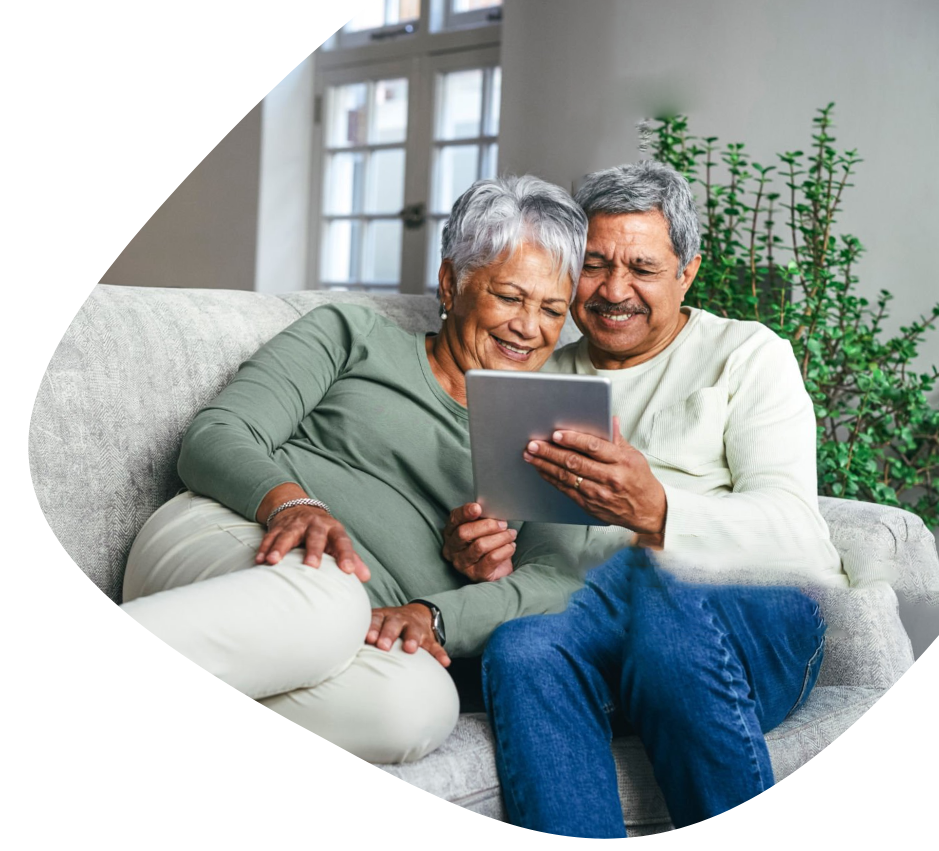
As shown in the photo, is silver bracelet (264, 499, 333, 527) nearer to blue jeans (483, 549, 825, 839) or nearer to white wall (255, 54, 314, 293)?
blue jeans (483, 549, 825, 839)

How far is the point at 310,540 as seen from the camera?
0.59 m

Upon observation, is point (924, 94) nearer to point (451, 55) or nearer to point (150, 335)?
point (150, 335)

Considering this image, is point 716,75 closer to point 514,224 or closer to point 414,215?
point 514,224

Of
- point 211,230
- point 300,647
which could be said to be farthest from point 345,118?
point 300,647

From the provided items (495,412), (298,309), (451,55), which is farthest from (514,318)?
(451,55)

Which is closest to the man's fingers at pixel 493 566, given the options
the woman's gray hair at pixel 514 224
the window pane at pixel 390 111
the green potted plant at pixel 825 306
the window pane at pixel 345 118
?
the woman's gray hair at pixel 514 224

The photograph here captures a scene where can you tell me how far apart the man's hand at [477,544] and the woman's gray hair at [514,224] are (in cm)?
19

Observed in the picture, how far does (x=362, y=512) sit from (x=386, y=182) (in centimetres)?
192

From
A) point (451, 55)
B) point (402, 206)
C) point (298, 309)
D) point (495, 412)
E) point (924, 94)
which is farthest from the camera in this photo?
point (402, 206)

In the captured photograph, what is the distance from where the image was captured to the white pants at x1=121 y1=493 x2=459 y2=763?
52 cm

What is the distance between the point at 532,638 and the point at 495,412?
15cm

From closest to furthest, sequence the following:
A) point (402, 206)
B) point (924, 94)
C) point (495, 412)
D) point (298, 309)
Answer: point (495, 412) < point (924, 94) < point (298, 309) < point (402, 206)

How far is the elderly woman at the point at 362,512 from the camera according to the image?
0.54 m

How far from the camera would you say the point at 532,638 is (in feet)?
2.06
